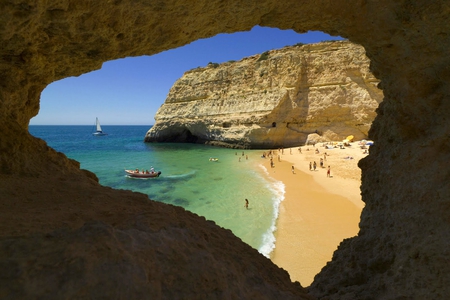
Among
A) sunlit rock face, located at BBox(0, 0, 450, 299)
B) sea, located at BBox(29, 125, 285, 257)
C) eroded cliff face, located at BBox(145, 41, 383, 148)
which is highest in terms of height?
eroded cliff face, located at BBox(145, 41, 383, 148)

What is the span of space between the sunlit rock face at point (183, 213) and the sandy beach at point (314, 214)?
14.0 feet

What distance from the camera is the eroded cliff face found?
30500 millimetres

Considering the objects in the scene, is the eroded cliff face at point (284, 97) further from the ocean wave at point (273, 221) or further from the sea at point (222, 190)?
the ocean wave at point (273, 221)

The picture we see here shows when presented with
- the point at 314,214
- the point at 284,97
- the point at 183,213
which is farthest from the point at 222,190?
the point at 284,97

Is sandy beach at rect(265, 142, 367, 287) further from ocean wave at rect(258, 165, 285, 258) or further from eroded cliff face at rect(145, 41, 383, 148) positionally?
eroded cliff face at rect(145, 41, 383, 148)

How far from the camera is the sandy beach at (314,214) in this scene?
25.0 feet

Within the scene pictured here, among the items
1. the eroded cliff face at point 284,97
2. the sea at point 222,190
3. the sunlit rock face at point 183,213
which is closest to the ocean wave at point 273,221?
the sea at point 222,190

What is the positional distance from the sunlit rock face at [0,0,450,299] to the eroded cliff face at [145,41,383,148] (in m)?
29.6

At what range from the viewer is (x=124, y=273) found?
4.99ft

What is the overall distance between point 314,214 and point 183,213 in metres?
9.09

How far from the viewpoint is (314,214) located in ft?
36.3

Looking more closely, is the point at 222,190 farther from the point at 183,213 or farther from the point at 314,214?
the point at 183,213

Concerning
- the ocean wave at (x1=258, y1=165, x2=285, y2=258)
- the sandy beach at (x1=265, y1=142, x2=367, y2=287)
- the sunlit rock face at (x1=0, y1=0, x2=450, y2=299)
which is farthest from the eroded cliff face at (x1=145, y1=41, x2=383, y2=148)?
the sunlit rock face at (x1=0, y1=0, x2=450, y2=299)

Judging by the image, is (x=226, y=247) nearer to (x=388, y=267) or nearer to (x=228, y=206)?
(x=388, y=267)
